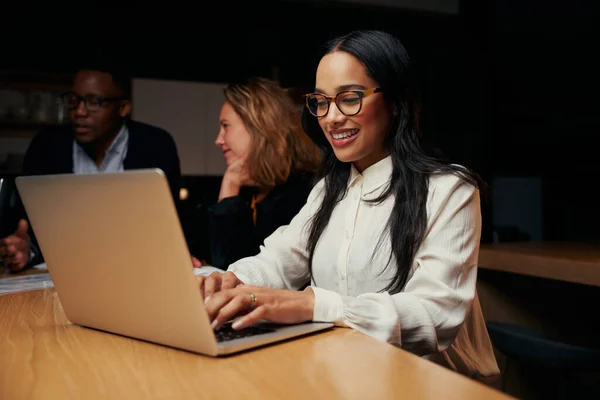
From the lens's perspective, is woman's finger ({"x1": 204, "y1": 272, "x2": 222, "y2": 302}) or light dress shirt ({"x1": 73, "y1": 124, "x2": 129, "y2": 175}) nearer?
woman's finger ({"x1": 204, "y1": 272, "x2": 222, "y2": 302})

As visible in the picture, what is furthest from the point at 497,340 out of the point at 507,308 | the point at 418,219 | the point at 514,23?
the point at 514,23

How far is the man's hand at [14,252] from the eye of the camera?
1.93 m

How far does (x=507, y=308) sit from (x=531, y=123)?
58.6 inches

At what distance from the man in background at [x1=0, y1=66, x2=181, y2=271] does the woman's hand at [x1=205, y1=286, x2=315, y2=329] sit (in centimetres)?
194

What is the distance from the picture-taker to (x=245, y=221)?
2.43m

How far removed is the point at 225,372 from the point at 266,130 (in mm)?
1756

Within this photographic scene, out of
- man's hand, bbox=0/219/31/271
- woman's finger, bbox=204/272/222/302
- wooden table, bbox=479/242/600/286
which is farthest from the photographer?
wooden table, bbox=479/242/600/286

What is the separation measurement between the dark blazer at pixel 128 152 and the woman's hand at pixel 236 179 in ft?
1.56

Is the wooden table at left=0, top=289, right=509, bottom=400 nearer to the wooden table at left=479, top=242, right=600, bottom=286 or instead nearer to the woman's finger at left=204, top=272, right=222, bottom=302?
the woman's finger at left=204, top=272, right=222, bottom=302

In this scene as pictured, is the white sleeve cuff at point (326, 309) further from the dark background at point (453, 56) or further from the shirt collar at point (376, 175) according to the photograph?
the dark background at point (453, 56)

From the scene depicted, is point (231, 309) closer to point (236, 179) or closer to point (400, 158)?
point (400, 158)

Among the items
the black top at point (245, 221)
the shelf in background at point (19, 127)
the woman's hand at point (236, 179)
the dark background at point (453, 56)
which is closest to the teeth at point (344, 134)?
the black top at point (245, 221)

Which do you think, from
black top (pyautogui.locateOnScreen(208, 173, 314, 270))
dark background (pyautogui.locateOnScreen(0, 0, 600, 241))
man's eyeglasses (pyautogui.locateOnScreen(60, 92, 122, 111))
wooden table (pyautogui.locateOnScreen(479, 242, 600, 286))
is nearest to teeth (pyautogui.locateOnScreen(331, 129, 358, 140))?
black top (pyautogui.locateOnScreen(208, 173, 314, 270))

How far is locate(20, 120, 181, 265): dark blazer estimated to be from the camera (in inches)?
112
